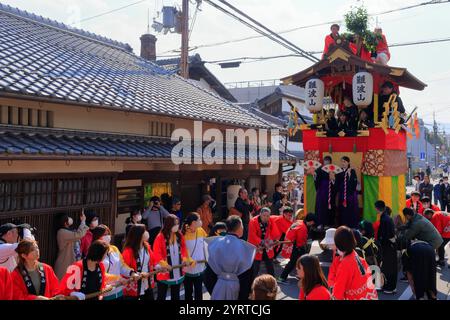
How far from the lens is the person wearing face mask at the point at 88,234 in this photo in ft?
27.0

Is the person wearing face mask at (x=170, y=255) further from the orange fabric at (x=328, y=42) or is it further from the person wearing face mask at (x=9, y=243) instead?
the orange fabric at (x=328, y=42)

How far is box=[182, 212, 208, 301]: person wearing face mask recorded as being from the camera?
692cm

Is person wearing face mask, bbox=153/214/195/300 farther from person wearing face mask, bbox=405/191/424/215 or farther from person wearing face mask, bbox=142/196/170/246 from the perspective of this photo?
person wearing face mask, bbox=405/191/424/215

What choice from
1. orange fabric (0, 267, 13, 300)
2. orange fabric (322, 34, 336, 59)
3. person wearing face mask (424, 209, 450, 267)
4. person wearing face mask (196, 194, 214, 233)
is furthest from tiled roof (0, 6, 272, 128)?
person wearing face mask (424, 209, 450, 267)

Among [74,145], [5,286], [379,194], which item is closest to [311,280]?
[5,286]

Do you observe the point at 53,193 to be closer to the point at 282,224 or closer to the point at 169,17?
the point at 282,224

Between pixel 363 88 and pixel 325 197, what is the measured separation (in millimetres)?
3143

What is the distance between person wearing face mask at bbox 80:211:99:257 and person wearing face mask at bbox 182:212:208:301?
2.16 metres

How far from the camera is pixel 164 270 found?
6504 millimetres

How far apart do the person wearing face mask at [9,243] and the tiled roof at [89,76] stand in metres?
2.86

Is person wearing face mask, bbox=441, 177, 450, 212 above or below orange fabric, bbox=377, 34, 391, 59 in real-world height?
below

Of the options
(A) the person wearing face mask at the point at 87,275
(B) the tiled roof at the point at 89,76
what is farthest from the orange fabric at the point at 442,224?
(A) the person wearing face mask at the point at 87,275

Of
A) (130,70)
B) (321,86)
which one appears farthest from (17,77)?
(321,86)
